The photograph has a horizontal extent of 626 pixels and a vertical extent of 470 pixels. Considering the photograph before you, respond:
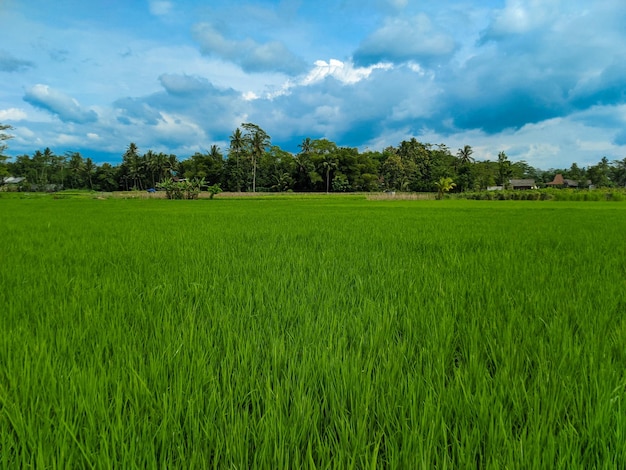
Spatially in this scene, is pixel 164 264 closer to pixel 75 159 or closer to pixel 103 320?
pixel 103 320

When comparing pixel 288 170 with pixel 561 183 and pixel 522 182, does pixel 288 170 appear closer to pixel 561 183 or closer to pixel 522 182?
pixel 522 182

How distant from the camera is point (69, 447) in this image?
96cm

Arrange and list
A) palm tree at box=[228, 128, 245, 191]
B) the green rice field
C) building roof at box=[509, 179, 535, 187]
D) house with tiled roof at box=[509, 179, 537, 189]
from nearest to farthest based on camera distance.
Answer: the green rice field, palm tree at box=[228, 128, 245, 191], house with tiled roof at box=[509, 179, 537, 189], building roof at box=[509, 179, 535, 187]

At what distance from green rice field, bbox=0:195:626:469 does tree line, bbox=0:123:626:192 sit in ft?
189

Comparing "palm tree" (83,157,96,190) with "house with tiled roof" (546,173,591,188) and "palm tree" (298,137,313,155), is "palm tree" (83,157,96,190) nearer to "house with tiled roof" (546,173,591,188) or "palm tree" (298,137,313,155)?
"palm tree" (298,137,313,155)

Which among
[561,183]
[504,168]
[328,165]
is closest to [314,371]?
[328,165]

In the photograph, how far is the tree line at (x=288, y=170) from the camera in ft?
209

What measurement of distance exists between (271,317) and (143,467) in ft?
3.92

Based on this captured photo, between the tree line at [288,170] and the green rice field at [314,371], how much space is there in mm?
57569

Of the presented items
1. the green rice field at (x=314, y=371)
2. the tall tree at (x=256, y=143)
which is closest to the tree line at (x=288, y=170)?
the tall tree at (x=256, y=143)

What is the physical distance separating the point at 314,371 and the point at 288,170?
66184 mm

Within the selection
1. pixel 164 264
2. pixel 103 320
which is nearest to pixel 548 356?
pixel 103 320

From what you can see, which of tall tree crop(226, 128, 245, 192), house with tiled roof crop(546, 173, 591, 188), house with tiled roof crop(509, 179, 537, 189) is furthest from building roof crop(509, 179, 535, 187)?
tall tree crop(226, 128, 245, 192)

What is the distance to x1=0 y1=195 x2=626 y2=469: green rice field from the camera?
0.92m
